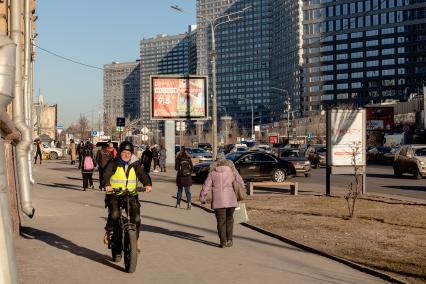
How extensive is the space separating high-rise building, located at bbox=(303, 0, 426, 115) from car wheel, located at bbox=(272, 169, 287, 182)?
134 meters

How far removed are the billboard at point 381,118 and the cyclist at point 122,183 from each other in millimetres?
66474

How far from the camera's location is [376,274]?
850cm

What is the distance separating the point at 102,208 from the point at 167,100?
22.3 meters

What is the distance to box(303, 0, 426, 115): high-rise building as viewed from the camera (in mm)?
159875

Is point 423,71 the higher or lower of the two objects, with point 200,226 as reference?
higher

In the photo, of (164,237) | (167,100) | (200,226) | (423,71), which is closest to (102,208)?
(200,226)

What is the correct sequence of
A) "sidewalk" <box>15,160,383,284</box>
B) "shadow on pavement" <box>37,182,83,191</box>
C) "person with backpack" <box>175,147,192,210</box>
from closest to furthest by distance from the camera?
"sidewalk" <box>15,160,383,284</box> → "person with backpack" <box>175,147,192,210</box> → "shadow on pavement" <box>37,182,83,191</box>

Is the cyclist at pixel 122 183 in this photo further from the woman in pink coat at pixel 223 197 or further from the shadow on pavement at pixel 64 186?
the shadow on pavement at pixel 64 186

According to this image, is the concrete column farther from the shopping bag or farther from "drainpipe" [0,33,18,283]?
"drainpipe" [0,33,18,283]

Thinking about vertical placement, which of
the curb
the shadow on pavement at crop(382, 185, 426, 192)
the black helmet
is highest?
the black helmet

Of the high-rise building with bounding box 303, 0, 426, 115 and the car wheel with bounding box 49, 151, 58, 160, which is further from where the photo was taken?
the high-rise building with bounding box 303, 0, 426, 115

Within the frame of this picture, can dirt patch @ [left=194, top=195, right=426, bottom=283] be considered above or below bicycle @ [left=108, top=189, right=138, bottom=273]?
below

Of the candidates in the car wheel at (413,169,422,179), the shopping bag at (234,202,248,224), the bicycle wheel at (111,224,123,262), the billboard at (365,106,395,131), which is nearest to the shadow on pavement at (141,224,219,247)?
the shopping bag at (234,202,248,224)

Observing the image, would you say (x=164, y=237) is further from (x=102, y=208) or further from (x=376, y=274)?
(x=102, y=208)
